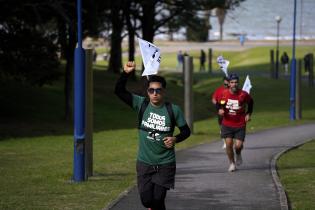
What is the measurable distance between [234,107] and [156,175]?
517 cm

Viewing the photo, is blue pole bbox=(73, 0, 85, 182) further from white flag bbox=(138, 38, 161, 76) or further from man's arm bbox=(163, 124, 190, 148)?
man's arm bbox=(163, 124, 190, 148)

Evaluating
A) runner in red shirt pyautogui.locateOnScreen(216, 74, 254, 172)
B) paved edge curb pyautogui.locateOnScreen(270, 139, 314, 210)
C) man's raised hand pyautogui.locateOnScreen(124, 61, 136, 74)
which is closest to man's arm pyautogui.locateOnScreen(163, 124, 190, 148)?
man's raised hand pyautogui.locateOnScreen(124, 61, 136, 74)

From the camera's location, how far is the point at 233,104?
43.1 ft

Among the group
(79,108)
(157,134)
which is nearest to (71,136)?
(79,108)

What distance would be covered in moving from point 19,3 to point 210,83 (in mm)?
23316

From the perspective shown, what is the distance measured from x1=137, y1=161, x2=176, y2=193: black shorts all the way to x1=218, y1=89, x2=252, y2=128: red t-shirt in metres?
5.05

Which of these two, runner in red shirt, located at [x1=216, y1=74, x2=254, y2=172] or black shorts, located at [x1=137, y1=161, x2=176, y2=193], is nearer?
black shorts, located at [x1=137, y1=161, x2=176, y2=193]

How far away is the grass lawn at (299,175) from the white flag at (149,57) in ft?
8.32

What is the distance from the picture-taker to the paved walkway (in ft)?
33.6

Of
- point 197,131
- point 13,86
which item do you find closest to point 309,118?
point 197,131

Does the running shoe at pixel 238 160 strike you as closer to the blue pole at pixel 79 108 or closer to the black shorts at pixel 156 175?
the blue pole at pixel 79 108

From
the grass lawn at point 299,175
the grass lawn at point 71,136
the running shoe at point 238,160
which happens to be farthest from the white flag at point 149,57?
the running shoe at point 238,160

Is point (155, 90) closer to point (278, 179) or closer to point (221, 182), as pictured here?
point (221, 182)

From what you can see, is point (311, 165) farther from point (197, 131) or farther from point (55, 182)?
point (197, 131)
